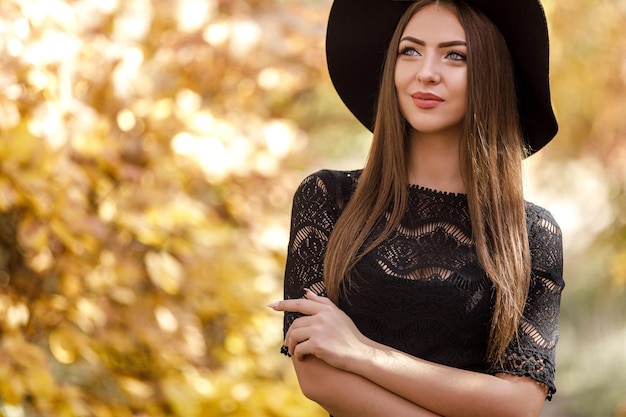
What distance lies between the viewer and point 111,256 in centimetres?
344

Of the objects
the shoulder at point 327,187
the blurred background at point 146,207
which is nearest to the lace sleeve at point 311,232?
the shoulder at point 327,187

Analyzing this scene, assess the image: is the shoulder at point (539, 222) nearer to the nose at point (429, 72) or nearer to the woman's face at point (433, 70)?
the woman's face at point (433, 70)

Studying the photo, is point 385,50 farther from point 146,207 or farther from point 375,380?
point 146,207

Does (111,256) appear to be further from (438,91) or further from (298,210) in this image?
(438,91)

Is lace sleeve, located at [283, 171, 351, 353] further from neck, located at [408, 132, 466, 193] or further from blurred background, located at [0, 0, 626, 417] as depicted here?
blurred background, located at [0, 0, 626, 417]

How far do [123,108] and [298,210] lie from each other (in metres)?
1.33

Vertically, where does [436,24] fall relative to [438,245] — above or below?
above

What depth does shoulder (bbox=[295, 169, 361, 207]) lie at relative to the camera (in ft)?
7.80

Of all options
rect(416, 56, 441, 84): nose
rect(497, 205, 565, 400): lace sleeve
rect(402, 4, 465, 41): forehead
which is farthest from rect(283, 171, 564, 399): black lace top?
rect(402, 4, 465, 41): forehead

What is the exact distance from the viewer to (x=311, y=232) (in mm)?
2320

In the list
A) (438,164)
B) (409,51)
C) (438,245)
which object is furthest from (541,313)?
(409,51)

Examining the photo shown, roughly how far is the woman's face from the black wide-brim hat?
0.10 meters

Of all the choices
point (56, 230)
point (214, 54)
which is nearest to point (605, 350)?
point (214, 54)

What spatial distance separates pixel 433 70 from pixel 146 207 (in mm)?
1463
